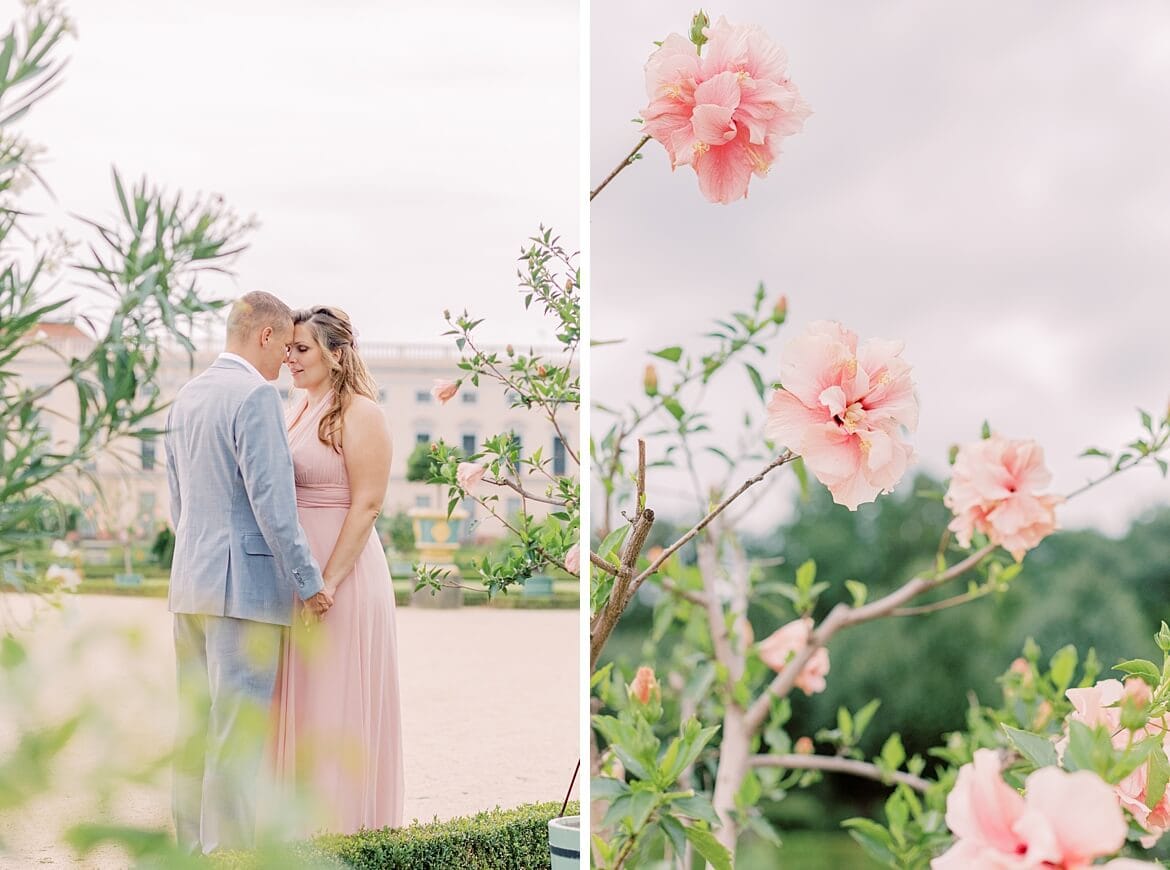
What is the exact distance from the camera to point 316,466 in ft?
6.77

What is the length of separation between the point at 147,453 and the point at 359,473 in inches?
24.1

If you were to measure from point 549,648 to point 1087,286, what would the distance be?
291 centimetres

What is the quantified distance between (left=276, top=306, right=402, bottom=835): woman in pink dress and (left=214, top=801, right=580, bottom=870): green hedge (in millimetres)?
72

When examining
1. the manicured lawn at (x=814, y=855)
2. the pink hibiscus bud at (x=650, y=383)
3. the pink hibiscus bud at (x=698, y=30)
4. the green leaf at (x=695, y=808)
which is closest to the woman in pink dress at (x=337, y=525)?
the pink hibiscus bud at (x=650, y=383)

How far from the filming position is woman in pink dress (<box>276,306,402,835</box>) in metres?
2.05

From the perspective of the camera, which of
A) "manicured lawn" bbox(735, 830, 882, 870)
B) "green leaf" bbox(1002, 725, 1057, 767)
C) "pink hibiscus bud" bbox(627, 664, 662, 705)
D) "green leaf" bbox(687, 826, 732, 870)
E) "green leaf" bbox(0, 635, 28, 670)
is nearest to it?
"green leaf" bbox(0, 635, 28, 670)

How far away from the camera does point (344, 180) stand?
3688 millimetres

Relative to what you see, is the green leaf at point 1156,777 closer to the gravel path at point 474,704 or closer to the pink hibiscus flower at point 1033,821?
the pink hibiscus flower at point 1033,821

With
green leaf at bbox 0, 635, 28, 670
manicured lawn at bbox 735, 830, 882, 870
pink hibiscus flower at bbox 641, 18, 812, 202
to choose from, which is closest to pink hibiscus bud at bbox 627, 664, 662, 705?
pink hibiscus flower at bbox 641, 18, 812, 202

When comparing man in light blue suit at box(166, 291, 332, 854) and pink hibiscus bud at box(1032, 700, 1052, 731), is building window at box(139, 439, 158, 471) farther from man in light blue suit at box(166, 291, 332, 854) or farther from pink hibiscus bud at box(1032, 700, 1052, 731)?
pink hibiscus bud at box(1032, 700, 1052, 731)

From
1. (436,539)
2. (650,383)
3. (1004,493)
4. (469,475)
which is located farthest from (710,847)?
(436,539)

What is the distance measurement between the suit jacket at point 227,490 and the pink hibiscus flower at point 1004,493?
1.12m

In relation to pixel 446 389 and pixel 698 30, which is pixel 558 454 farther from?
pixel 698 30

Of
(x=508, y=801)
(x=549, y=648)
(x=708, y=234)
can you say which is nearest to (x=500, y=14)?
(x=708, y=234)
